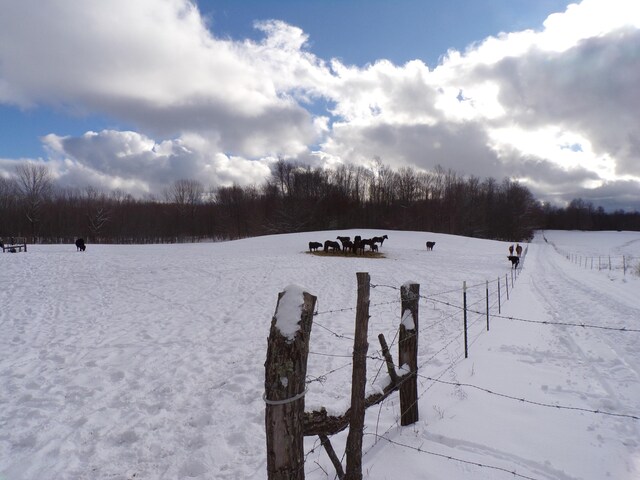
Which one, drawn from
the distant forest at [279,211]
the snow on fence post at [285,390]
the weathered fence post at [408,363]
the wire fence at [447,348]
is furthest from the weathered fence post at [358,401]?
the distant forest at [279,211]

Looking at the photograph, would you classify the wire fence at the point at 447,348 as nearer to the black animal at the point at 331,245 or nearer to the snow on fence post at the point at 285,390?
the snow on fence post at the point at 285,390

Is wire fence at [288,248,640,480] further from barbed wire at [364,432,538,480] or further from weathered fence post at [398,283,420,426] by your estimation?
weathered fence post at [398,283,420,426]

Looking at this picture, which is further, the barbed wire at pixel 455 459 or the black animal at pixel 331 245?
the black animal at pixel 331 245

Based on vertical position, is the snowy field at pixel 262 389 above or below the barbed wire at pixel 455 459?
below

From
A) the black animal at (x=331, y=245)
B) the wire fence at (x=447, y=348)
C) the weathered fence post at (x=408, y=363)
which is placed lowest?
the wire fence at (x=447, y=348)

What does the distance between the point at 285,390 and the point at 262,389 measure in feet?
12.5

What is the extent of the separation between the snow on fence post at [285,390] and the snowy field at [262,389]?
2.57 feet

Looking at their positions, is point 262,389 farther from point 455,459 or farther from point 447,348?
point 447,348

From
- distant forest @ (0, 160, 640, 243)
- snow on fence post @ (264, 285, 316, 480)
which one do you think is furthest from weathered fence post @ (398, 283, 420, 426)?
distant forest @ (0, 160, 640, 243)

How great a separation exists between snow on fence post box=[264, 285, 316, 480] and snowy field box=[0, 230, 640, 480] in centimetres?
78

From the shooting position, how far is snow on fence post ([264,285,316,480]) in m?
2.44

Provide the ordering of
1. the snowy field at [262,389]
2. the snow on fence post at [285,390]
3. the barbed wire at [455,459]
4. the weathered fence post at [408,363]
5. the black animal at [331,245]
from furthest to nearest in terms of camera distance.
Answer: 1. the black animal at [331,245]
2. the weathered fence post at [408,363]
3. the snowy field at [262,389]
4. the barbed wire at [455,459]
5. the snow on fence post at [285,390]

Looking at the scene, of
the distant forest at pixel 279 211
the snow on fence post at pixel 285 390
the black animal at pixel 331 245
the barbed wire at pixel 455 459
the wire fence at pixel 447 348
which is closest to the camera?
the snow on fence post at pixel 285 390

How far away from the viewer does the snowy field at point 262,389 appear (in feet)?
12.3
